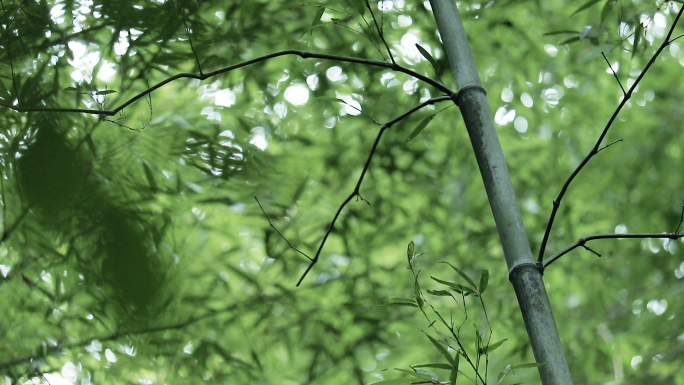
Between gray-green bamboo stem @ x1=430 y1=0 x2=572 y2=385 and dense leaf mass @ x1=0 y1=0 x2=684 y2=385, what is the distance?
403 mm

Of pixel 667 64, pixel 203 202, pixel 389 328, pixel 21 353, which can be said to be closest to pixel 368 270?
pixel 389 328

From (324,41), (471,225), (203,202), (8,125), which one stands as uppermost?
(324,41)

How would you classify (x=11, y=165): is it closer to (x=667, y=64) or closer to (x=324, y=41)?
(x=324, y=41)

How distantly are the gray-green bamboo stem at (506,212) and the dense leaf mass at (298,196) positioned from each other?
403mm

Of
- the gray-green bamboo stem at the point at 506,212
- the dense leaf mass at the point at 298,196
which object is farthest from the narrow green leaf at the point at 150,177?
the gray-green bamboo stem at the point at 506,212

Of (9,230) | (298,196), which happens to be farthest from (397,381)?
(9,230)

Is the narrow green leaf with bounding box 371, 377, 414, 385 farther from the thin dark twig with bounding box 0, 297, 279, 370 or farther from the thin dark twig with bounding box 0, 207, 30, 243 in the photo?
the thin dark twig with bounding box 0, 207, 30, 243

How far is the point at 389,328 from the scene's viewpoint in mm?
1378

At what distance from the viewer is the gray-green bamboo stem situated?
61 centimetres

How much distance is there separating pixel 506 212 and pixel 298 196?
0.80 meters

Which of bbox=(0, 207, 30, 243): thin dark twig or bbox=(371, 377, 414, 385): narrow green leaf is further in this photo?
bbox=(0, 207, 30, 243): thin dark twig

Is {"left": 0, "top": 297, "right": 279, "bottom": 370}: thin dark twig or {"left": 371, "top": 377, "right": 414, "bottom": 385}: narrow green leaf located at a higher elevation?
{"left": 0, "top": 297, "right": 279, "bottom": 370}: thin dark twig

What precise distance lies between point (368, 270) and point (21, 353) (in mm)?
866

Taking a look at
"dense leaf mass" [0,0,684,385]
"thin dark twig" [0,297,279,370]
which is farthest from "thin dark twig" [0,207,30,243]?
"thin dark twig" [0,297,279,370]
